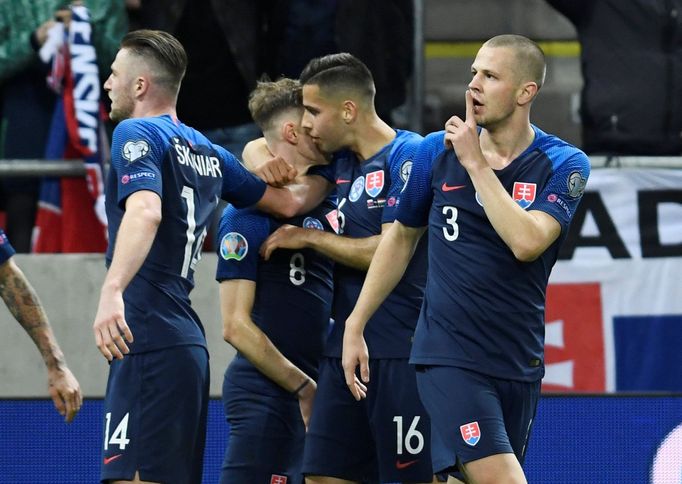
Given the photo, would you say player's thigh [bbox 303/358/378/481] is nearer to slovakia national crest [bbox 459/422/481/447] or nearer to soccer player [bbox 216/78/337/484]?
soccer player [bbox 216/78/337/484]

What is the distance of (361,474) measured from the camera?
5.84 metres

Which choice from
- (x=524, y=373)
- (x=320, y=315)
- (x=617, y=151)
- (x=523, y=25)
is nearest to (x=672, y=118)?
(x=617, y=151)

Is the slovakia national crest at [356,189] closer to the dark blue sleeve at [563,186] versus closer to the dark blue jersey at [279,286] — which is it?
the dark blue jersey at [279,286]

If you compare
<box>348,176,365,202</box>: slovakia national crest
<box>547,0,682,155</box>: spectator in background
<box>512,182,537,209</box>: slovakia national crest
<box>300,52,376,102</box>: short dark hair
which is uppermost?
<box>547,0,682,155</box>: spectator in background

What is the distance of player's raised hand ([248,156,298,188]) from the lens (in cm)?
583

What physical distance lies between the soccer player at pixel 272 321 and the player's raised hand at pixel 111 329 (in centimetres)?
122

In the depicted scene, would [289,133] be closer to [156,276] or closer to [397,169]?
[397,169]

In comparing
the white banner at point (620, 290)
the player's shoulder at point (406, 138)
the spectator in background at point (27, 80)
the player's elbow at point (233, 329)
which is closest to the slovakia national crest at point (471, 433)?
the player's elbow at point (233, 329)

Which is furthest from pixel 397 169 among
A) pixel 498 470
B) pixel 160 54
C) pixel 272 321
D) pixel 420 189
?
pixel 498 470

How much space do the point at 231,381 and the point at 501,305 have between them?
53.9 inches

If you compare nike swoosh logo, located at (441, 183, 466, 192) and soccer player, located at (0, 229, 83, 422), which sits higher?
nike swoosh logo, located at (441, 183, 466, 192)

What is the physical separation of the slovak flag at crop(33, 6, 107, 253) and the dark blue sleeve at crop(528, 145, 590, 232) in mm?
3614

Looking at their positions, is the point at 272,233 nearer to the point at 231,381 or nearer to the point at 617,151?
the point at 231,381

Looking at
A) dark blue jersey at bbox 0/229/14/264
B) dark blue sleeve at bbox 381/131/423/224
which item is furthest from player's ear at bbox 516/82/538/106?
dark blue jersey at bbox 0/229/14/264
